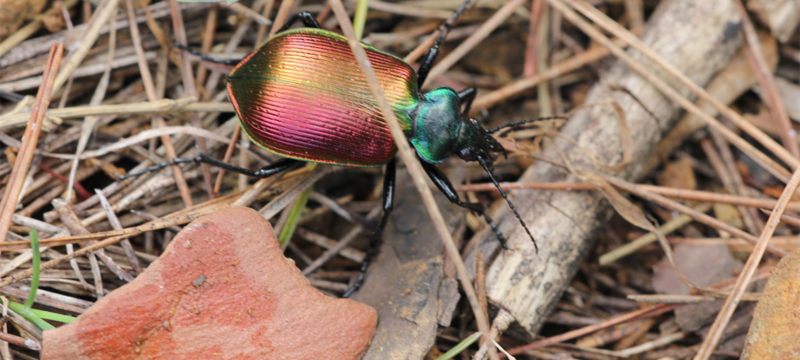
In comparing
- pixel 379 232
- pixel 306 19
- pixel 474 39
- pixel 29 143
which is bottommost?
pixel 379 232

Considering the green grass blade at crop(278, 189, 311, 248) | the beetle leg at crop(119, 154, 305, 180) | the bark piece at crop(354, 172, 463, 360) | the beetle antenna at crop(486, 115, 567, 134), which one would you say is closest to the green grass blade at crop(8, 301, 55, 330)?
the beetle leg at crop(119, 154, 305, 180)

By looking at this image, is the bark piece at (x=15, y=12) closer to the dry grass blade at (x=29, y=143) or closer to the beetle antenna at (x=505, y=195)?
the dry grass blade at (x=29, y=143)

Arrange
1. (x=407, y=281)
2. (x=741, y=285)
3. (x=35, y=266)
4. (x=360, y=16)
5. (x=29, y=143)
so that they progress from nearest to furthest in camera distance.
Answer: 1. (x=35, y=266)
2. (x=741, y=285)
3. (x=29, y=143)
4. (x=407, y=281)
5. (x=360, y=16)

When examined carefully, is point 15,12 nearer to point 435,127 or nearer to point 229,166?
point 229,166

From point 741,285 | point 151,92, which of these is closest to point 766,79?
point 741,285

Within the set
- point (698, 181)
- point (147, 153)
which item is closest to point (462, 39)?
point (698, 181)

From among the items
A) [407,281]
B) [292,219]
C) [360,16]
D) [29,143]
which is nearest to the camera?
[29,143]
